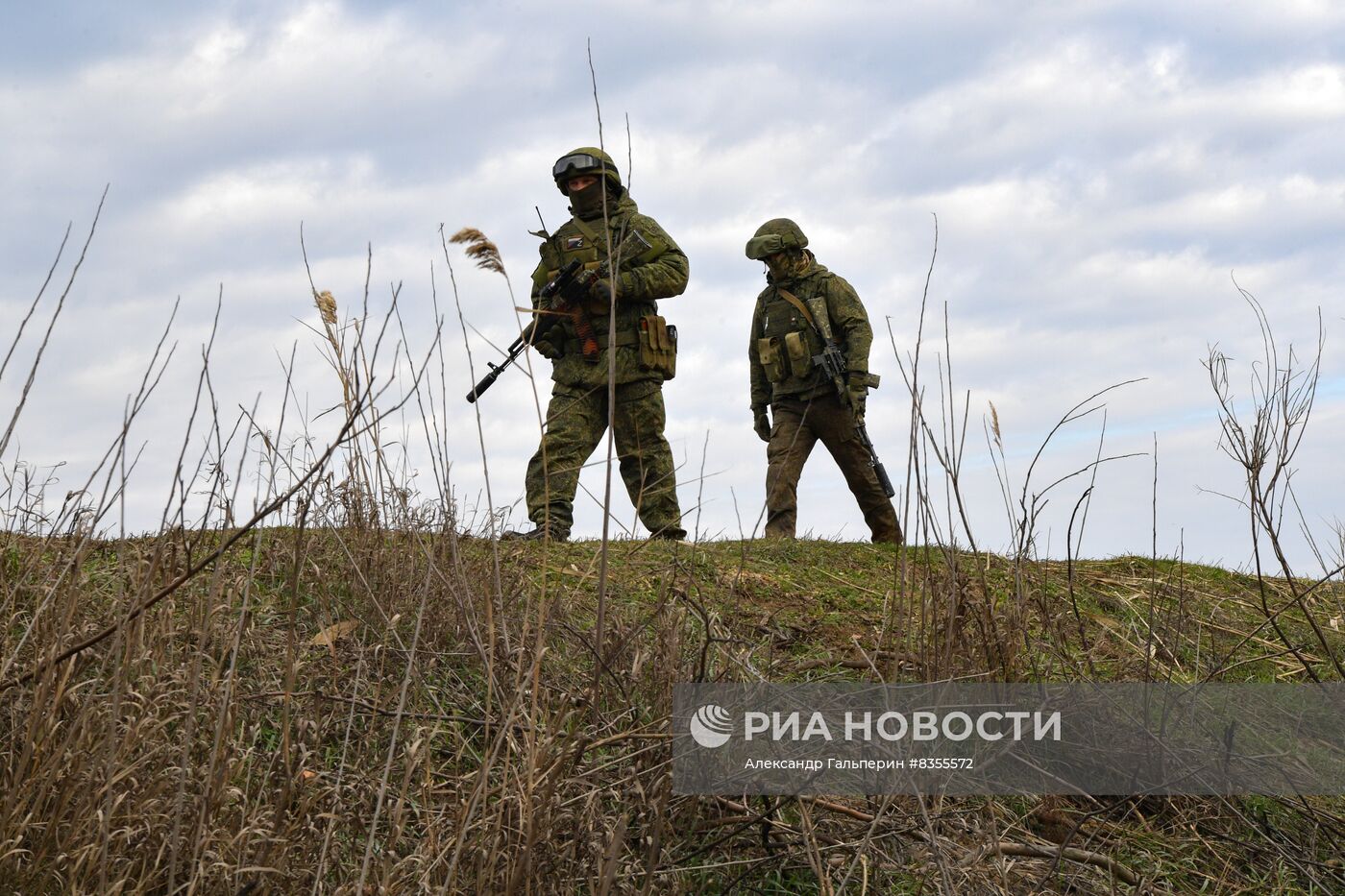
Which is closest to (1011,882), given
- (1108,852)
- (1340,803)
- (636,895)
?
(1108,852)

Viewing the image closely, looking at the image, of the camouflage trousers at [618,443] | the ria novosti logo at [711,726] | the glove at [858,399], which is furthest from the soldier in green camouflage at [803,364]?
the ria novosti logo at [711,726]

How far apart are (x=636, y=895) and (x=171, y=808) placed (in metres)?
0.83

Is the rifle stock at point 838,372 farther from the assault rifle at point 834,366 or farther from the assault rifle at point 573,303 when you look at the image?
the assault rifle at point 573,303

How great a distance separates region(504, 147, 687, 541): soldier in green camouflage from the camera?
21.2 ft

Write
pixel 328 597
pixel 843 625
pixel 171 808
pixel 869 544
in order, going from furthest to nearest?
pixel 869 544 → pixel 843 625 → pixel 328 597 → pixel 171 808

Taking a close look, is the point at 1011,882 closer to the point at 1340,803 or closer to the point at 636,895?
the point at 636,895

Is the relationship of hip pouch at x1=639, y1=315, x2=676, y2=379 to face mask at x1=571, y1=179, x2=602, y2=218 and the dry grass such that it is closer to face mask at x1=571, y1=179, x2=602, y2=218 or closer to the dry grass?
face mask at x1=571, y1=179, x2=602, y2=218

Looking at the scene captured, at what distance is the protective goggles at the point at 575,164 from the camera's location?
6.55 metres

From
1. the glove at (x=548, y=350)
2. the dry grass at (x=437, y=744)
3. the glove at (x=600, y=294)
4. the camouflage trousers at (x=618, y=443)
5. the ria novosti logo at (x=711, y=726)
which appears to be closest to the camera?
the dry grass at (x=437, y=744)

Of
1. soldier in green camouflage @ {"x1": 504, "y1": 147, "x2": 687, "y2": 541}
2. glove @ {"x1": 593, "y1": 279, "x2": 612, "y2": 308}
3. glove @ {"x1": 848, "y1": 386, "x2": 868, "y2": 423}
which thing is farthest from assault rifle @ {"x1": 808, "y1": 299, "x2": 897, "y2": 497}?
glove @ {"x1": 593, "y1": 279, "x2": 612, "y2": 308}

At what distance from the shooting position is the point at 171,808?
205cm

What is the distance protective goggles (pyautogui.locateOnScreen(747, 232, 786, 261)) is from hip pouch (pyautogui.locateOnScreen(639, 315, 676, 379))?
1.15 meters

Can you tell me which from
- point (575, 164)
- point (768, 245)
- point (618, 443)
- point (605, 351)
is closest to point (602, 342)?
point (605, 351)

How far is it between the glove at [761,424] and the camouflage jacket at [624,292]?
143cm
